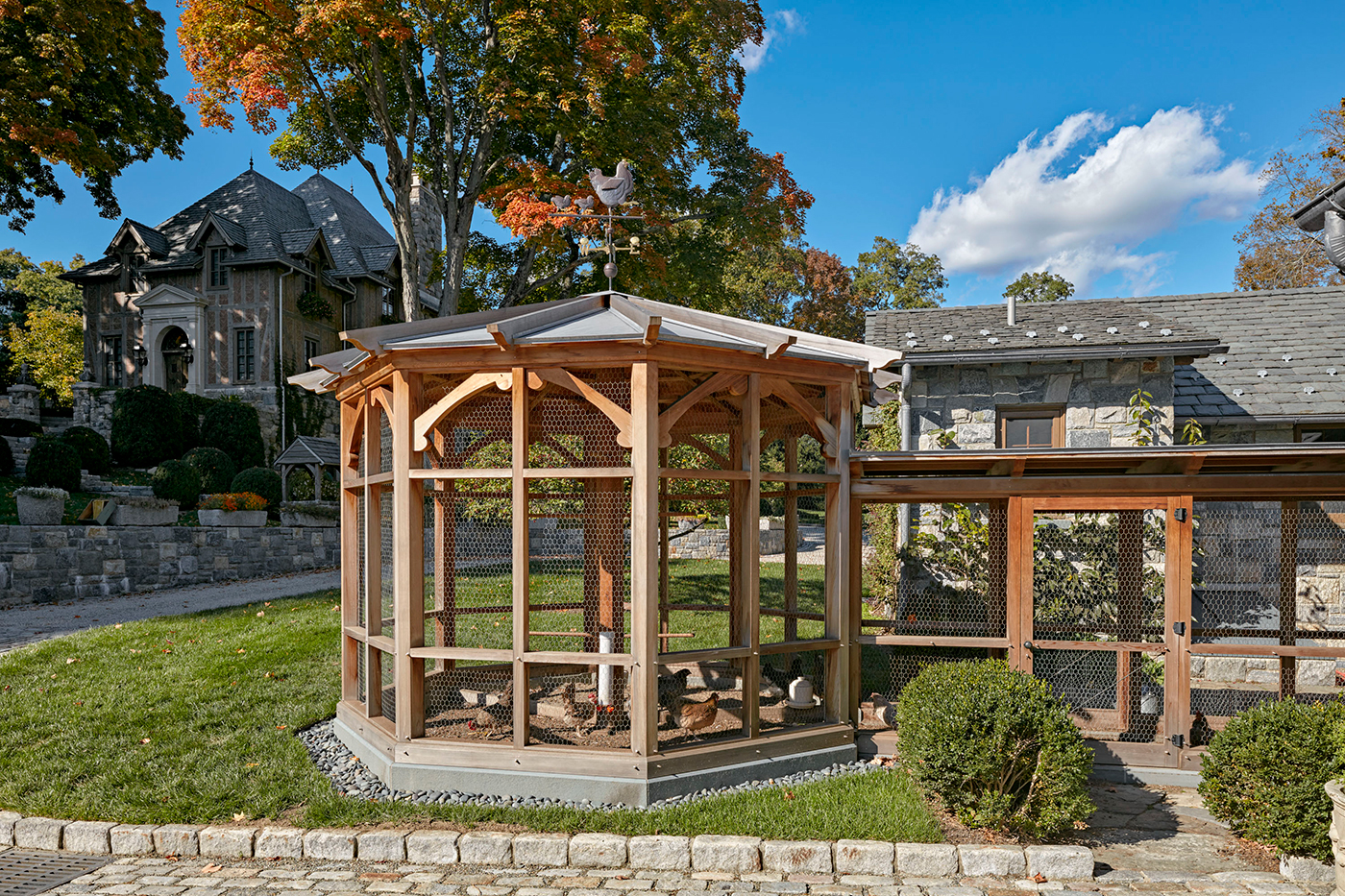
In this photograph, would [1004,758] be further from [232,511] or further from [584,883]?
[232,511]

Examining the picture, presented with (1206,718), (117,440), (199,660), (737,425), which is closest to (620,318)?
(737,425)

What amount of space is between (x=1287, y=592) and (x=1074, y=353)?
3306mm

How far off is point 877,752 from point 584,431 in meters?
3.66

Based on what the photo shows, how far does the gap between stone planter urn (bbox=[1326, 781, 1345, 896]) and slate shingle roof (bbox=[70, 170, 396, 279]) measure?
2698cm

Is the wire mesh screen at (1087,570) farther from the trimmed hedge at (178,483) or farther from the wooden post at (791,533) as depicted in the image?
the trimmed hedge at (178,483)

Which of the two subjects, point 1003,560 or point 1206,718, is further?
point 1003,560

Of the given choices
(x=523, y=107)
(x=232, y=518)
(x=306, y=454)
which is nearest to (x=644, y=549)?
(x=523, y=107)

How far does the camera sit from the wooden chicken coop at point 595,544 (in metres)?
5.50

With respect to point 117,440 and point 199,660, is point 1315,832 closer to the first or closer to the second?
point 199,660

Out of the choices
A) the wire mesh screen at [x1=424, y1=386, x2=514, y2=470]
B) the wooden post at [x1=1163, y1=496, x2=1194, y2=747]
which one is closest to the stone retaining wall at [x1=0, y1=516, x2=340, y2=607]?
the wire mesh screen at [x1=424, y1=386, x2=514, y2=470]

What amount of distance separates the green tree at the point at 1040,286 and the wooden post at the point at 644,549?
37.1m

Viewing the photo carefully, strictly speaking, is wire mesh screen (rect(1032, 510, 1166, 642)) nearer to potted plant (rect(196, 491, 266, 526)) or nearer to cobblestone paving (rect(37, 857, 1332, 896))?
cobblestone paving (rect(37, 857, 1332, 896))

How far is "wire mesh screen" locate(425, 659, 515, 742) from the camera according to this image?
6.31m

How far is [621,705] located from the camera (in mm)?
6727
